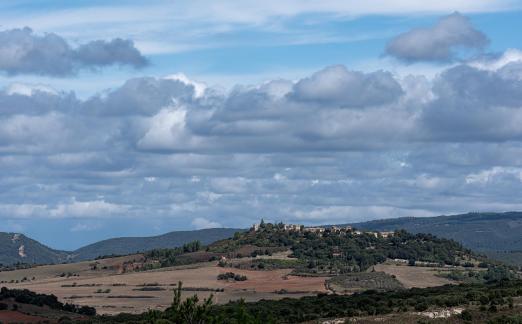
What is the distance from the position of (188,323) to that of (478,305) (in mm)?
39401

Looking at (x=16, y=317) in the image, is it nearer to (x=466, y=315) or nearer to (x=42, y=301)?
(x=42, y=301)

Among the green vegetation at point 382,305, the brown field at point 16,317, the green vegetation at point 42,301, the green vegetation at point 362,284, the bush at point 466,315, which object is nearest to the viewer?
the bush at point 466,315

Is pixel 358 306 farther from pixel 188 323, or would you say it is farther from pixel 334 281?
pixel 334 281

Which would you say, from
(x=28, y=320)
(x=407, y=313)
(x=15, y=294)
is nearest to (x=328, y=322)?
(x=407, y=313)

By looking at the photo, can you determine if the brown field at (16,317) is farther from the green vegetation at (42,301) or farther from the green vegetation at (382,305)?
the green vegetation at (382,305)

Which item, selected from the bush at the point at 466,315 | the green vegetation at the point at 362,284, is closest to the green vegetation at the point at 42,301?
the green vegetation at the point at 362,284

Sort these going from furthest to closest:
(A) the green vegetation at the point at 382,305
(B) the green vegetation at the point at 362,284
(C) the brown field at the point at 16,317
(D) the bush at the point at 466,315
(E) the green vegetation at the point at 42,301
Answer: (B) the green vegetation at the point at 362,284, (E) the green vegetation at the point at 42,301, (C) the brown field at the point at 16,317, (A) the green vegetation at the point at 382,305, (D) the bush at the point at 466,315

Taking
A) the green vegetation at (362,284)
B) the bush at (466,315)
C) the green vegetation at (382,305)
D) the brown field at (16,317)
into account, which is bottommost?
the bush at (466,315)

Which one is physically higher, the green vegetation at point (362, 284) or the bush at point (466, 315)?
the green vegetation at point (362, 284)

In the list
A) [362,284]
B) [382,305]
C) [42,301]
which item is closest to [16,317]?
[42,301]

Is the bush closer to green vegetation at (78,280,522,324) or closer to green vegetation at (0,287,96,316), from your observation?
green vegetation at (78,280,522,324)

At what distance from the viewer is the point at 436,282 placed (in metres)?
200

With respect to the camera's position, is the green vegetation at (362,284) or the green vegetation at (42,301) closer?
the green vegetation at (42,301)

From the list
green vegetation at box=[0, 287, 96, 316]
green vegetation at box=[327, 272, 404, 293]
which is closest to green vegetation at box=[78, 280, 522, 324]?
green vegetation at box=[0, 287, 96, 316]
